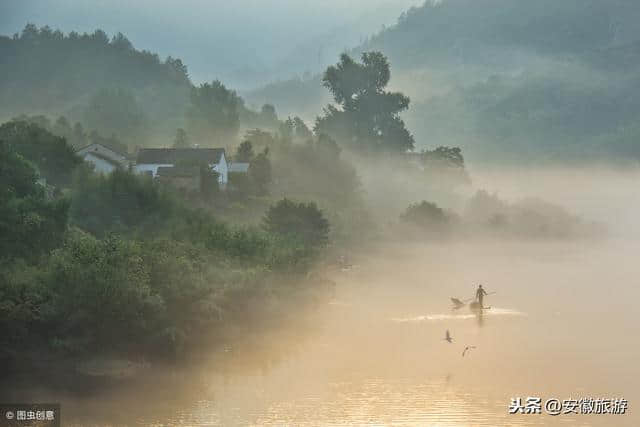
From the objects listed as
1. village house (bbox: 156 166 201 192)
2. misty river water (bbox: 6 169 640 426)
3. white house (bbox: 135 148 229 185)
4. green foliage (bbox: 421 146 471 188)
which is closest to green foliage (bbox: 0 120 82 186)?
village house (bbox: 156 166 201 192)

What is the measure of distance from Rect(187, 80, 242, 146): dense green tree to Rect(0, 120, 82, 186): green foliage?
5268 cm

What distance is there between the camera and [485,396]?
135ft

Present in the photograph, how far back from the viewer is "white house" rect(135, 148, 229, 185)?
287ft

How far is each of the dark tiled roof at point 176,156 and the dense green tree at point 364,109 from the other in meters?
61.2

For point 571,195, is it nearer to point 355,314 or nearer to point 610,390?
point 355,314

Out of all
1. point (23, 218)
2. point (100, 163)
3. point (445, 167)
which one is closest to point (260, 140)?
point (100, 163)

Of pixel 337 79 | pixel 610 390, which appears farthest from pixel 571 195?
pixel 610 390

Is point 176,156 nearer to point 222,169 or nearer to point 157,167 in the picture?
point 157,167

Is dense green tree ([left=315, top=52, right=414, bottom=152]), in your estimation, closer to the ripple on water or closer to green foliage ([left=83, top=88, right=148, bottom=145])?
green foliage ([left=83, top=88, right=148, bottom=145])

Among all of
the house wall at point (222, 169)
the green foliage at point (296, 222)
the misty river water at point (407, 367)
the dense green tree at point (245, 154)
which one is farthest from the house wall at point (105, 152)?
the misty river water at point (407, 367)

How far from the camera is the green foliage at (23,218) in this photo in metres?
47.5

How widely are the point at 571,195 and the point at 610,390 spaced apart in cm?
13186

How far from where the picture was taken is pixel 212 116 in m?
130

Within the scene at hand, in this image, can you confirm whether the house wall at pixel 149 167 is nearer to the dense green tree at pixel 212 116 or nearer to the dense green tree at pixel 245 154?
the dense green tree at pixel 245 154
